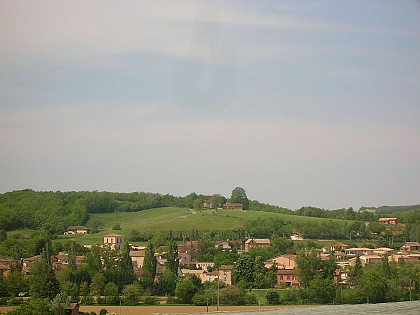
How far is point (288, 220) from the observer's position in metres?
82.4

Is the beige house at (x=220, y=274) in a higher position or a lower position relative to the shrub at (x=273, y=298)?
higher

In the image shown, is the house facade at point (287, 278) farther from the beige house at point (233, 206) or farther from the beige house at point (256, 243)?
the beige house at point (233, 206)

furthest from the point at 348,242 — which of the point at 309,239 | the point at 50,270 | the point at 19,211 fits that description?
the point at 50,270

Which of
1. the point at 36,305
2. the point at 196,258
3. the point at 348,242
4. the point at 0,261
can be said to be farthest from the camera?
the point at 348,242

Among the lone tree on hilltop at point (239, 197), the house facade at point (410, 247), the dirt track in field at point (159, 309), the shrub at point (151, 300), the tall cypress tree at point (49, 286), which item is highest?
the lone tree on hilltop at point (239, 197)

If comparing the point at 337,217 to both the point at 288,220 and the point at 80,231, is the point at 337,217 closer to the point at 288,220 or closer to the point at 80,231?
the point at 288,220

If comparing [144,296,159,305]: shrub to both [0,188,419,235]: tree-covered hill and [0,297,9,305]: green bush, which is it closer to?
[0,297,9,305]: green bush

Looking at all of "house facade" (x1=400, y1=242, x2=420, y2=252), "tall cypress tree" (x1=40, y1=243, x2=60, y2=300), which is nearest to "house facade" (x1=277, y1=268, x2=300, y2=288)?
"tall cypress tree" (x1=40, y1=243, x2=60, y2=300)

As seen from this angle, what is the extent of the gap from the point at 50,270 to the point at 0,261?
14.8 meters

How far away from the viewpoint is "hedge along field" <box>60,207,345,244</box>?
76.1 m

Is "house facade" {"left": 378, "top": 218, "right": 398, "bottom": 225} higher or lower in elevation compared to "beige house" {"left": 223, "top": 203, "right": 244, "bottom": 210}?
lower

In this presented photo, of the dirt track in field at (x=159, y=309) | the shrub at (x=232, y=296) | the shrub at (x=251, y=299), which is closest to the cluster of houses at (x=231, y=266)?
the shrub at (x=251, y=299)

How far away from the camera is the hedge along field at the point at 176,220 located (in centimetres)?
7612

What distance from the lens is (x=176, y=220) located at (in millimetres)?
82000
